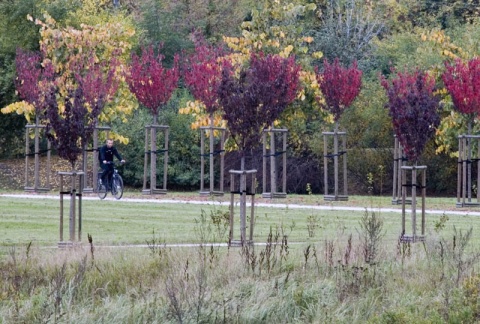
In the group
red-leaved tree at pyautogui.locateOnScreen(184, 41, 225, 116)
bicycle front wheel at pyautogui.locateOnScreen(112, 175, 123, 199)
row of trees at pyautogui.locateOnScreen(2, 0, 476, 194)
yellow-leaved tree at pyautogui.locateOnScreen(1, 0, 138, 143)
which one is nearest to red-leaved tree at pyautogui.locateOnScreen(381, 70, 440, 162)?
row of trees at pyautogui.locateOnScreen(2, 0, 476, 194)

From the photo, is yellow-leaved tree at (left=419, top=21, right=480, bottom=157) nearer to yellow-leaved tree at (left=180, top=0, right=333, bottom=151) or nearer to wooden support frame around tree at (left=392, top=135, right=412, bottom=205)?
wooden support frame around tree at (left=392, top=135, right=412, bottom=205)

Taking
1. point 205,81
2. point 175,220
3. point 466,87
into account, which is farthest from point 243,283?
point 205,81

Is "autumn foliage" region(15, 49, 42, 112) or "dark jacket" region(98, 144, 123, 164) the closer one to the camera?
"dark jacket" region(98, 144, 123, 164)

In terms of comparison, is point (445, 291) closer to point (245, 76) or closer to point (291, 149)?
point (245, 76)

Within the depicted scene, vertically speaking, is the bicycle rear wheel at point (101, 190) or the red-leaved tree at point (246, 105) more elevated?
the red-leaved tree at point (246, 105)

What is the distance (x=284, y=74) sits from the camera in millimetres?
23688

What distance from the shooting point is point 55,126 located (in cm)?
2012

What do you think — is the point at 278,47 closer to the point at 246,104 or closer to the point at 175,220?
the point at 175,220

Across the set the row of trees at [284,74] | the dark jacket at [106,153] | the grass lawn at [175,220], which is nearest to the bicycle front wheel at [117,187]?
the grass lawn at [175,220]

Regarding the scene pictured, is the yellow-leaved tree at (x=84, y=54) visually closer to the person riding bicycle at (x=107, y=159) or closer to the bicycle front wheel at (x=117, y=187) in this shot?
the person riding bicycle at (x=107, y=159)

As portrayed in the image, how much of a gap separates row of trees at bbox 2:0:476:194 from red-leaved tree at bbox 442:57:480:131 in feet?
1.30

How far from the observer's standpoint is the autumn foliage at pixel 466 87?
26.9 m

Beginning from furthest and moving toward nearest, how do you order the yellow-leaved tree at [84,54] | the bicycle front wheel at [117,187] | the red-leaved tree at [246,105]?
the yellow-leaved tree at [84,54] < the bicycle front wheel at [117,187] < the red-leaved tree at [246,105]

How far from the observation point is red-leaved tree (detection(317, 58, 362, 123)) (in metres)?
29.0
